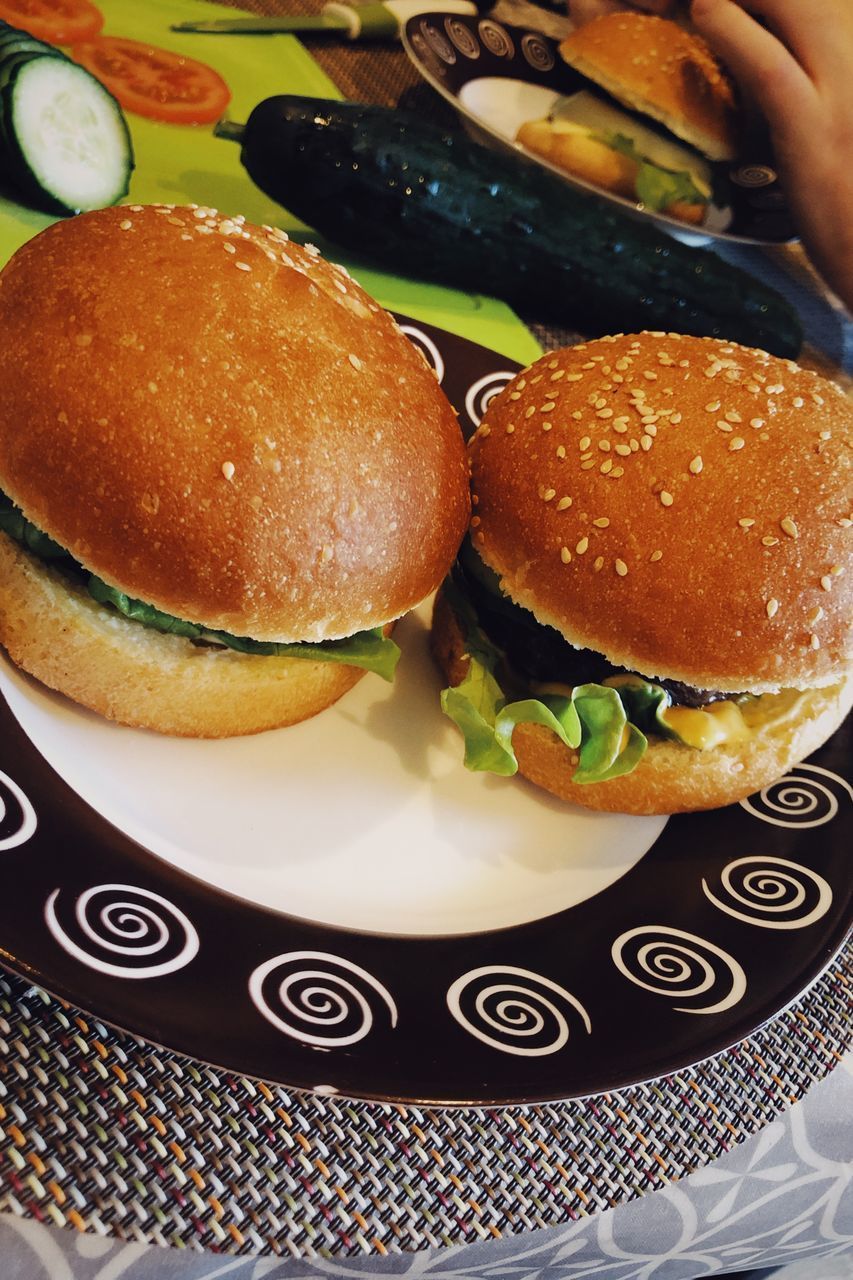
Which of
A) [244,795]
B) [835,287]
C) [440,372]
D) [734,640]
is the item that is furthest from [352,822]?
[835,287]

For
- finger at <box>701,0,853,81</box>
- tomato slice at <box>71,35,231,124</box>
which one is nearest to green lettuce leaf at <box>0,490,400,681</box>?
tomato slice at <box>71,35,231,124</box>

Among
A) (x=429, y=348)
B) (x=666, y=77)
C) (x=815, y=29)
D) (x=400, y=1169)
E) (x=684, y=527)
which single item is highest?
(x=815, y=29)

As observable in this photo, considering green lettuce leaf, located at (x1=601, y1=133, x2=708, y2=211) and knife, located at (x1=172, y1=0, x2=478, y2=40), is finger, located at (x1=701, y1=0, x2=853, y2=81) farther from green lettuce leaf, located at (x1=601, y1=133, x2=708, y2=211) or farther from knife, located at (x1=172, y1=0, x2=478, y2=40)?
knife, located at (x1=172, y1=0, x2=478, y2=40)

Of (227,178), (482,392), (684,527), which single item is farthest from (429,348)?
(684,527)

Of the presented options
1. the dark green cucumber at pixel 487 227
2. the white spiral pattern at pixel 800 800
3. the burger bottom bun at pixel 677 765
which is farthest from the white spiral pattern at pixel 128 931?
the dark green cucumber at pixel 487 227

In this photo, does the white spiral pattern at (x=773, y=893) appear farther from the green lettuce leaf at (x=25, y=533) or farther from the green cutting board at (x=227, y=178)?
the green cutting board at (x=227, y=178)

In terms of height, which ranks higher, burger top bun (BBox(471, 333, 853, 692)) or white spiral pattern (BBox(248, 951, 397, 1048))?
burger top bun (BBox(471, 333, 853, 692))

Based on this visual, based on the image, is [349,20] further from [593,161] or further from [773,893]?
[773,893]

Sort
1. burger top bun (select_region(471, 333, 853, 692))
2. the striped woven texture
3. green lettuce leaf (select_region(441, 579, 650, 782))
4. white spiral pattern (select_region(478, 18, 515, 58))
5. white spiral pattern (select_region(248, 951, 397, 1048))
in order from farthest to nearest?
white spiral pattern (select_region(478, 18, 515, 58)) < green lettuce leaf (select_region(441, 579, 650, 782)) < burger top bun (select_region(471, 333, 853, 692)) < white spiral pattern (select_region(248, 951, 397, 1048)) < the striped woven texture
